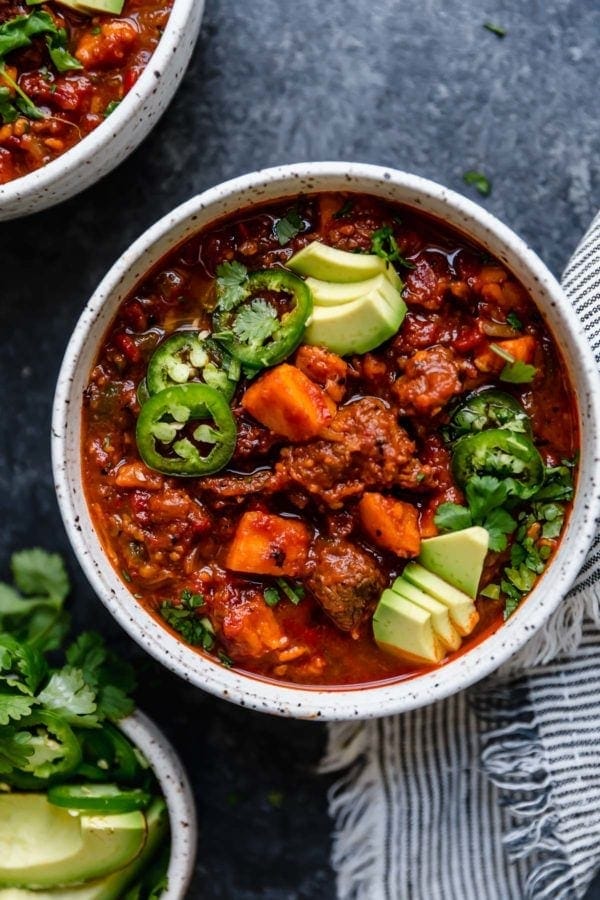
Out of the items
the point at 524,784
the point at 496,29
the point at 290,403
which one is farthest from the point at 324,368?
the point at 524,784

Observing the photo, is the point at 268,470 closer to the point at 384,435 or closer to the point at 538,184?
the point at 384,435

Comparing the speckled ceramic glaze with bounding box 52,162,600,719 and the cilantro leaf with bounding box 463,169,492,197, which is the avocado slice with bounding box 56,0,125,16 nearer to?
the speckled ceramic glaze with bounding box 52,162,600,719

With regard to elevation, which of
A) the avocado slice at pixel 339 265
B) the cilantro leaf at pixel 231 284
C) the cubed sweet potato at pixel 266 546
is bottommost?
the cubed sweet potato at pixel 266 546

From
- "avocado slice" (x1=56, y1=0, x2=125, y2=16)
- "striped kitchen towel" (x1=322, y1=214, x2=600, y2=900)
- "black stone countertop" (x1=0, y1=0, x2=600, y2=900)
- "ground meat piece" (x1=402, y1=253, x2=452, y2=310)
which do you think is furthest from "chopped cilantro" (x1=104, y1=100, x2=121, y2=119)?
"striped kitchen towel" (x1=322, y1=214, x2=600, y2=900)

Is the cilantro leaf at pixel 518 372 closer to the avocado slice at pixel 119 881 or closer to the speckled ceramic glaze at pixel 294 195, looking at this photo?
the speckled ceramic glaze at pixel 294 195

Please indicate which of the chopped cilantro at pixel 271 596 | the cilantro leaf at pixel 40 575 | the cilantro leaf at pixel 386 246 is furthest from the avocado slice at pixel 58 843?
the cilantro leaf at pixel 386 246

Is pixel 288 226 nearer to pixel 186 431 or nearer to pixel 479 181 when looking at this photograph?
pixel 186 431
